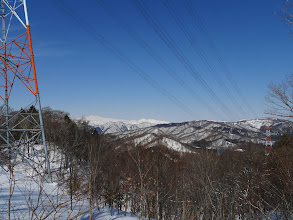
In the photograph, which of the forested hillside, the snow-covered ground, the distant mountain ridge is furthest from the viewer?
the distant mountain ridge

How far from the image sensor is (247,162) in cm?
1836

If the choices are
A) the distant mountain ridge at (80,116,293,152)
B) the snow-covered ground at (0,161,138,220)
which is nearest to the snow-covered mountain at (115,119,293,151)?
the distant mountain ridge at (80,116,293,152)

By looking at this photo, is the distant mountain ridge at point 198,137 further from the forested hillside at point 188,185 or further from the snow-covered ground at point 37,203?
the snow-covered ground at point 37,203

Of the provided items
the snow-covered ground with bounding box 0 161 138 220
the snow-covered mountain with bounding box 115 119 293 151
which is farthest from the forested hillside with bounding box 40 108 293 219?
the snow-covered mountain with bounding box 115 119 293 151

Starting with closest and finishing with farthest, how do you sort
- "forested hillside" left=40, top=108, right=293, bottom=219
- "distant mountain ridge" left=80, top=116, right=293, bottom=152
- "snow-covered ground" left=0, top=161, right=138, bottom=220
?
"snow-covered ground" left=0, top=161, right=138, bottom=220, "forested hillside" left=40, top=108, right=293, bottom=219, "distant mountain ridge" left=80, top=116, right=293, bottom=152

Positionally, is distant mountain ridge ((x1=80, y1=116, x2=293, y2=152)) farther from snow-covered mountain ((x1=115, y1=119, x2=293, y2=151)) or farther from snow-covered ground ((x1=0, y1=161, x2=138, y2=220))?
snow-covered ground ((x1=0, y1=161, x2=138, y2=220))

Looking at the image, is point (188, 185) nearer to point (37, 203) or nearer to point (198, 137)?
point (37, 203)

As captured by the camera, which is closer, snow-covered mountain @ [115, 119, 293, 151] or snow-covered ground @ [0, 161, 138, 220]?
snow-covered ground @ [0, 161, 138, 220]

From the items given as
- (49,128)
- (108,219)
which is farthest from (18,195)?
(49,128)

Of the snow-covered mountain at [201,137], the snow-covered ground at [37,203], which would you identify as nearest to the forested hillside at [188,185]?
the snow-covered ground at [37,203]

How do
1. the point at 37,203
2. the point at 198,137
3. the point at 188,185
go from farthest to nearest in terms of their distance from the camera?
the point at 198,137, the point at 188,185, the point at 37,203

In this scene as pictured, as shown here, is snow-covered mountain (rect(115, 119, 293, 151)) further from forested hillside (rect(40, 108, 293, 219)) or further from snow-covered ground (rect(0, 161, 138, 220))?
snow-covered ground (rect(0, 161, 138, 220))

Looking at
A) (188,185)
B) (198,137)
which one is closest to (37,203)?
(188,185)

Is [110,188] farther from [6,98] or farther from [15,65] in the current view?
[15,65]
